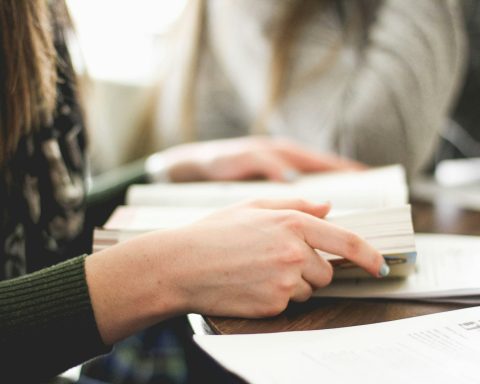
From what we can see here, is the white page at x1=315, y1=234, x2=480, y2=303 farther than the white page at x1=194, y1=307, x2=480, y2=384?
Yes

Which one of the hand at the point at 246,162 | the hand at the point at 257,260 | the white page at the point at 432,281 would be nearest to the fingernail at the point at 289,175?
the hand at the point at 246,162

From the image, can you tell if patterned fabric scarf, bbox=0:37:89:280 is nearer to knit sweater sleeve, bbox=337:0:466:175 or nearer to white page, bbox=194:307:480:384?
white page, bbox=194:307:480:384

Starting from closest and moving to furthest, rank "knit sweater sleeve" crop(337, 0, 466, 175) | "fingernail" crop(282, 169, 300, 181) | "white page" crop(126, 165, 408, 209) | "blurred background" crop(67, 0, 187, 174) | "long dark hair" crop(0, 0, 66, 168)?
"long dark hair" crop(0, 0, 66, 168) < "white page" crop(126, 165, 408, 209) < "fingernail" crop(282, 169, 300, 181) < "knit sweater sleeve" crop(337, 0, 466, 175) < "blurred background" crop(67, 0, 187, 174)

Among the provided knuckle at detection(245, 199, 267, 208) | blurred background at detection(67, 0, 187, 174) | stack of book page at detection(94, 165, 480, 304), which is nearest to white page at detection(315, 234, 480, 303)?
stack of book page at detection(94, 165, 480, 304)

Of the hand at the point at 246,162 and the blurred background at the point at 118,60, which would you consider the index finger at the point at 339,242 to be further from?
the blurred background at the point at 118,60

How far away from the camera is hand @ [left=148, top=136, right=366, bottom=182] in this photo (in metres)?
0.97

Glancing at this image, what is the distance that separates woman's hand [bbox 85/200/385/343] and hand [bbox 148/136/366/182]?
0.43 m

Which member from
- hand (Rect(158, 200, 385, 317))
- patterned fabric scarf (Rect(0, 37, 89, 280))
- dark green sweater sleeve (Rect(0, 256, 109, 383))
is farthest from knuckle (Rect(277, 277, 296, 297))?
patterned fabric scarf (Rect(0, 37, 89, 280))

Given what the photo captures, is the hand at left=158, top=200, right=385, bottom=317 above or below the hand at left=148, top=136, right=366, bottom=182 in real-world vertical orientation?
above

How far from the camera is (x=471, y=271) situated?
583 mm

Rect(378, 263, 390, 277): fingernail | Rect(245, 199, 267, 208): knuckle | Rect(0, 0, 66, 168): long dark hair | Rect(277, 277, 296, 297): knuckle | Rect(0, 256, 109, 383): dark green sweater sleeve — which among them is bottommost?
Rect(0, 256, 109, 383): dark green sweater sleeve

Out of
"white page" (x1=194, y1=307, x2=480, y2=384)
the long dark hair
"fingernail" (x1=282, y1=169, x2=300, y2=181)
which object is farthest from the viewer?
"fingernail" (x1=282, y1=169, x2=300, y2=181)

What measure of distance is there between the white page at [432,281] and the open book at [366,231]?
14 mm

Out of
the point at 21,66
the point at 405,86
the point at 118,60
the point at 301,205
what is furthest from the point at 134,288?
the point at 118,60
